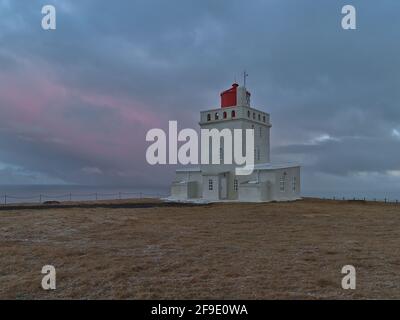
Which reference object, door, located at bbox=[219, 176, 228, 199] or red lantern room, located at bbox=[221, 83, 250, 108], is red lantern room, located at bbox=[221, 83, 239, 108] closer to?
red lantern room, located at bbox=[221, 83, 250, 108]

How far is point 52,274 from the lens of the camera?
651cm

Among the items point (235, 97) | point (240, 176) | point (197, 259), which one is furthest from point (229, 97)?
point (197, 259)

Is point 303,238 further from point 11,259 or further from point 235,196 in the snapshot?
point 235,196

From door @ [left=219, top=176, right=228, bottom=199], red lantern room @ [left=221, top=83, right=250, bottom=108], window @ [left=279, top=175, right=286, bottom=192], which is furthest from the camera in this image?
red lantern room @ [left=221, top=83, right=250, bottom=108]

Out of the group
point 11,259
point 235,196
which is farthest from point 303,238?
point 235,196

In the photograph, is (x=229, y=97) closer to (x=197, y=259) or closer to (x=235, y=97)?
(x=235, y=97)

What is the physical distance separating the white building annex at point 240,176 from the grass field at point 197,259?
44.7 feet

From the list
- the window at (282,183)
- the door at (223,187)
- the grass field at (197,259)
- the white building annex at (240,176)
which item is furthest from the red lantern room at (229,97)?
the grass field at (197,259)

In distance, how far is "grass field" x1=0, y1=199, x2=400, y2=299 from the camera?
5602 millimetres

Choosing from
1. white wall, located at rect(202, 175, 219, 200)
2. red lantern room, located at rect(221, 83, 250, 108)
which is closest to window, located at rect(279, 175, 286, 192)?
white wall, located at rect(202, 175, 219, 200)

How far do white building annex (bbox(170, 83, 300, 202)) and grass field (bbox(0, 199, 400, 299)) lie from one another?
1362 cm

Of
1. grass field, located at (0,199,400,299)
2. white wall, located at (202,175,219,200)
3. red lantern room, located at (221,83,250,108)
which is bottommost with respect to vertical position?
grass field, located at (0,199,400,299)

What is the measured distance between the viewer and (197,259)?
782 cm
